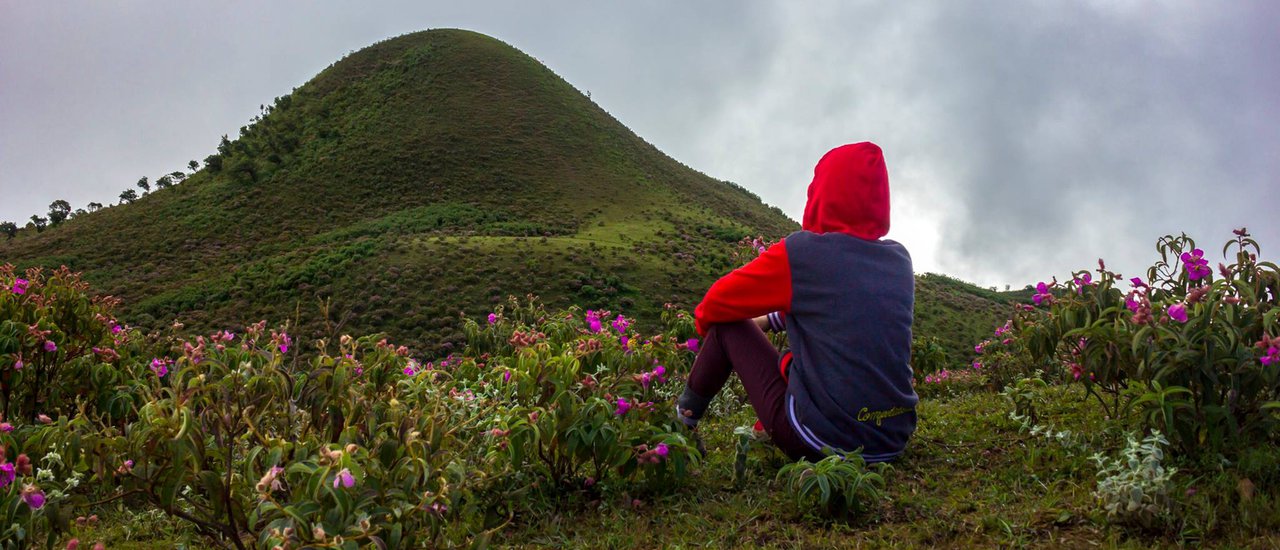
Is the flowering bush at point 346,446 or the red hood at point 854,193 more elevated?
the red hood at point 854,193

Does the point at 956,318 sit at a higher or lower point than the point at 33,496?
higher

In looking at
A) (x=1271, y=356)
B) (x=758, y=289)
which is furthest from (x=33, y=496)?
(x=1271, y=356)

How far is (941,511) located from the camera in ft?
9.39

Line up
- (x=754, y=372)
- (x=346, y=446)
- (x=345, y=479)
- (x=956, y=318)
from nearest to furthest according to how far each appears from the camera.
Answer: (x=345, y=479), (x=346, y=446), (x=754, y=372), (x=956, y=318)

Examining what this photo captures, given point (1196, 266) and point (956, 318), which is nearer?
point (1196, 266)

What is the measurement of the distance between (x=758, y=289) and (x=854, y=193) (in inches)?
21.6

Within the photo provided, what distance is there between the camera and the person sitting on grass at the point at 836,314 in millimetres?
2939

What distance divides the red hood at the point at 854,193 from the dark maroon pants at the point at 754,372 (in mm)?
561

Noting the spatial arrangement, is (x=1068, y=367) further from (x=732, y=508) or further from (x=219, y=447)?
(x=219, y=447)

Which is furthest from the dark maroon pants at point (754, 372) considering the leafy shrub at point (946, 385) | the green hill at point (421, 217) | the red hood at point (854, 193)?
the green hill at point (421, 217)

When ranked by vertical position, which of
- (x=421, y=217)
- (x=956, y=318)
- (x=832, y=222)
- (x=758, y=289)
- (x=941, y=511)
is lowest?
(x=941, y=511)

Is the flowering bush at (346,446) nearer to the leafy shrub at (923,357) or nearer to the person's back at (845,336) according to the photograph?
the person's back at (845,336)

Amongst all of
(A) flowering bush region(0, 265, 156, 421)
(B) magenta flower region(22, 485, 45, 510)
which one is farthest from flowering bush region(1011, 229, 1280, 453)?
(A) flowering bush region(0, 265, 156, 421)

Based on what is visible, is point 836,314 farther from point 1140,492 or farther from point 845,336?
point 1140,492
